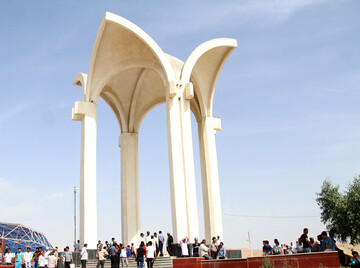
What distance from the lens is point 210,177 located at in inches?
797

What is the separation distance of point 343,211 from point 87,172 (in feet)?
58.5

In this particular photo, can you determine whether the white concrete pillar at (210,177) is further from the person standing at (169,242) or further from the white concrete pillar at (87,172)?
the white concrete pillar at (87,172)

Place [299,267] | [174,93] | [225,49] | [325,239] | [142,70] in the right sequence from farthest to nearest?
[142,70], [225,49], [174,93], [325,239], [299,267]

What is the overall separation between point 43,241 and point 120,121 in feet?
132

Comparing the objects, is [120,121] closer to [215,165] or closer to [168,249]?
[215,165]

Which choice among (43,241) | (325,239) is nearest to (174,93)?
(325,239)

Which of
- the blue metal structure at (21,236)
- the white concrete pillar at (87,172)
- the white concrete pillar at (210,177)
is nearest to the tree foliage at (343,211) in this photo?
the white concrete pillar at (210,177)

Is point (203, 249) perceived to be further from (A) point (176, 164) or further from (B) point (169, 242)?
(A) point (176, 164)

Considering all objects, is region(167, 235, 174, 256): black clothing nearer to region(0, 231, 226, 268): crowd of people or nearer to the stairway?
region(0, 231, 226, 268): crowd of people

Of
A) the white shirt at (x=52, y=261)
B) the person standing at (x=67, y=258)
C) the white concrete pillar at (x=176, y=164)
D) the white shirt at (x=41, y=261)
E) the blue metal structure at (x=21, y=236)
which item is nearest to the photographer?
the white shirt at (x=52, y=261)

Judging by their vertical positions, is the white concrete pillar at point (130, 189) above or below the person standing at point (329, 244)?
above

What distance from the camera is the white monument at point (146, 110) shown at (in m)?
17.7

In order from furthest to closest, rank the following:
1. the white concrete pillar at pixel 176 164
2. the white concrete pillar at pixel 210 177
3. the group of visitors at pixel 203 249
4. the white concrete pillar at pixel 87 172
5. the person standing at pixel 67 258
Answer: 1. the white concrete pillar at pixel 210 177
2. the white concrete pillar at pixel 87 172
3. the white concrete pillar at pixel 176 164
4. the person standing at pixel 67 258
5. the group of visitors at pixel 203 249

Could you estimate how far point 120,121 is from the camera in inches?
941
